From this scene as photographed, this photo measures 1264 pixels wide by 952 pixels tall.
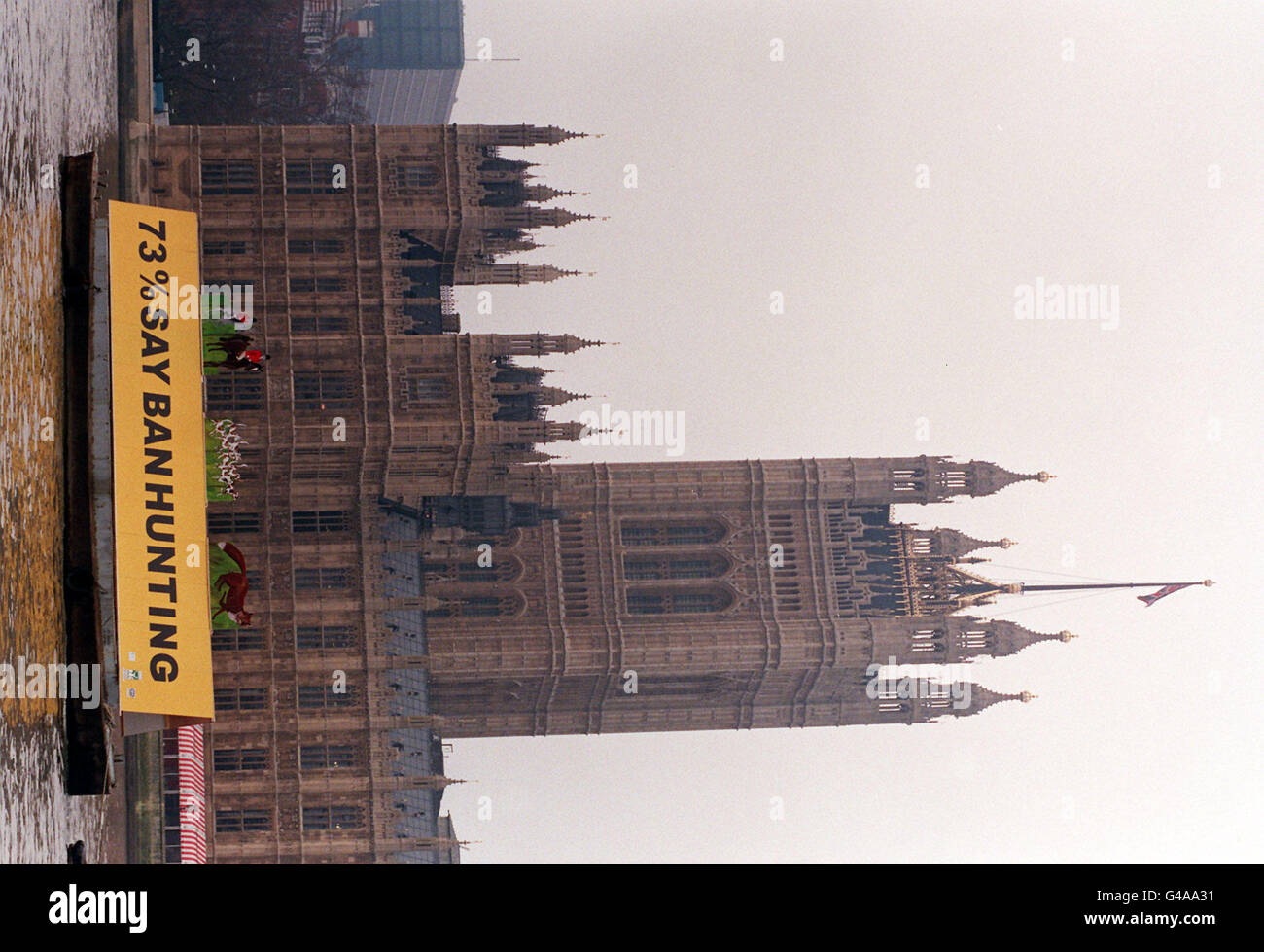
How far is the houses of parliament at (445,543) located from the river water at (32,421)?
2570 cm

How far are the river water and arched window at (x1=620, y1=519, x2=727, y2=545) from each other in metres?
41.8

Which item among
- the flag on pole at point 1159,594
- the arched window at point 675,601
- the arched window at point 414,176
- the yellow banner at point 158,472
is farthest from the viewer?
the flag on pole at point 1159,594

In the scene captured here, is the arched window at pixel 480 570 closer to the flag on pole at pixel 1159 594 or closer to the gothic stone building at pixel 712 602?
the gothic stone building at pixel 712 602

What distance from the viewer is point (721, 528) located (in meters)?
85.3

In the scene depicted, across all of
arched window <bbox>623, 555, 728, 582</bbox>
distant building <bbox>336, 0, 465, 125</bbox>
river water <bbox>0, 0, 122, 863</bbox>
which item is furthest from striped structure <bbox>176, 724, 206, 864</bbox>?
distant building <bbox>336, 0, 465, 125</bbox>

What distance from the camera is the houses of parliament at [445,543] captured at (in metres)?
72.1

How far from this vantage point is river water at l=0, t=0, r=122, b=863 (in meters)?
35.0

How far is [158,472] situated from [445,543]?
29.6 meters

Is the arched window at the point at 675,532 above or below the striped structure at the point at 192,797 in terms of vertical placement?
above

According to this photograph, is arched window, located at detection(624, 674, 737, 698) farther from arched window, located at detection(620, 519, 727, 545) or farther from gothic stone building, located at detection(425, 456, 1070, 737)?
arched window, located at detection(620, 519, 727, 545)

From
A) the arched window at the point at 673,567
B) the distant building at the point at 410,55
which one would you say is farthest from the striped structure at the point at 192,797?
the distant building at the point at 410,55
